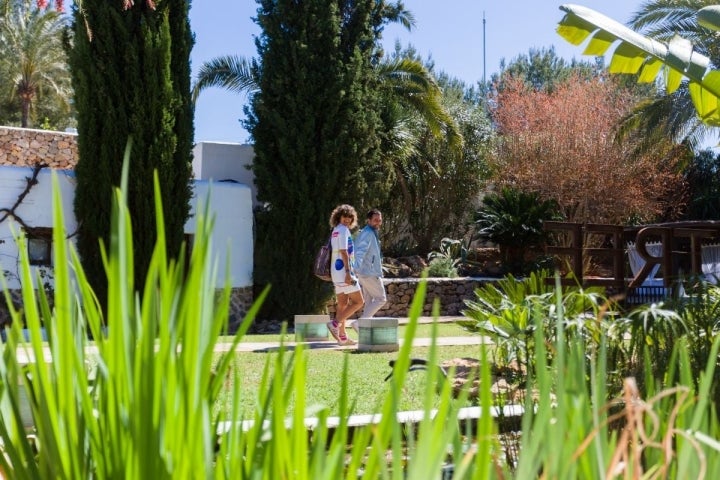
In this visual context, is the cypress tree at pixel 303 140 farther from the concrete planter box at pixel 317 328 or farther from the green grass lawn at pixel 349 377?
the green grass lawn at pixel 349 377

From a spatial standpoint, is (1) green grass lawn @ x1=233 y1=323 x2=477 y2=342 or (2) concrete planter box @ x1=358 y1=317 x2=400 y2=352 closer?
(2) concrete planter box @ x1=358 y1=317 x2=400 y2=352

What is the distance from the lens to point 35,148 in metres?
17.8

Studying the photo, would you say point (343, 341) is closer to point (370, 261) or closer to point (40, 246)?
point (370, 261)

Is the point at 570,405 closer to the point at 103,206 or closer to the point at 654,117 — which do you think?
the point at 103,206

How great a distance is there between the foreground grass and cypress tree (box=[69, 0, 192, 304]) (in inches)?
208

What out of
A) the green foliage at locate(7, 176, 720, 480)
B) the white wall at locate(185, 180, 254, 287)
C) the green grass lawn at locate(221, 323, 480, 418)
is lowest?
the green grass lawn at locate(221, 323, 480, 418)

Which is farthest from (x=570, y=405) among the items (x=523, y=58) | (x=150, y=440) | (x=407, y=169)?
(x=523, y=58)

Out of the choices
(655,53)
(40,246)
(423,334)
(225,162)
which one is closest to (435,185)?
(225,162)

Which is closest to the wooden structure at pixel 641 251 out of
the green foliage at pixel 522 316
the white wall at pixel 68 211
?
the green foliage at pixel 522 316

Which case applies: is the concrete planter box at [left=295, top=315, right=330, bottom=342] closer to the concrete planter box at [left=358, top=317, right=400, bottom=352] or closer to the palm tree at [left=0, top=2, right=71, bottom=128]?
the concrete planter box at [left=358, top=317, right=400, bottom=352]

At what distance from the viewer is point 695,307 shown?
4.92m

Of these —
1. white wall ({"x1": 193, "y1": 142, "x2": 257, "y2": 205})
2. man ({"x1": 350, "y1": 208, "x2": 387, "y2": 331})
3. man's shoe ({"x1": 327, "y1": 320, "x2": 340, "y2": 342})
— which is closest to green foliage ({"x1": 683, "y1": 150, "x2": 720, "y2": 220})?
white wall ({"x1": 193, "y1": 142, "x2": 257, "y2": 205})

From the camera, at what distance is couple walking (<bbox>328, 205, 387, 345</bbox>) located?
1036 centimetres

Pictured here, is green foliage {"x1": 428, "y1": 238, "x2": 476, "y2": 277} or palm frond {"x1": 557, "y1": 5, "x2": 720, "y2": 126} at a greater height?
palm frond {"x1": 557, "y1": 5, "x2": 720, "y2": 126}
